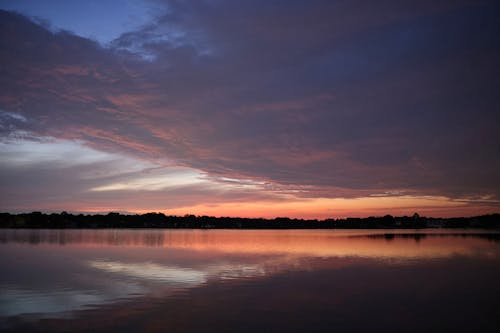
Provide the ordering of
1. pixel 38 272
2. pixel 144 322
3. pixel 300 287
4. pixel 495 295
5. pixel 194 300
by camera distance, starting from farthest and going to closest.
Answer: pixel 38 272, pixel 300 287, pixel 495 295, pixel 194 300, pixel 144 322

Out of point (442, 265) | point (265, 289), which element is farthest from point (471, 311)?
point (442, 265)

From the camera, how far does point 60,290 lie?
2814 cm

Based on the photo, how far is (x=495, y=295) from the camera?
28.0 m

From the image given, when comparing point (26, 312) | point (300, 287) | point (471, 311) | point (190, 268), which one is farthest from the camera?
point (190, 268)

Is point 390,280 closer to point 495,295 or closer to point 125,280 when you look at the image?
→ point 495,295

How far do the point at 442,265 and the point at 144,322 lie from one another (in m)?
37.9

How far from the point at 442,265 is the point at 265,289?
1051 inches

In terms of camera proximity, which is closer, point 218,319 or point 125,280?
point 218,319

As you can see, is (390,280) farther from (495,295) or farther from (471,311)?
(471,311)

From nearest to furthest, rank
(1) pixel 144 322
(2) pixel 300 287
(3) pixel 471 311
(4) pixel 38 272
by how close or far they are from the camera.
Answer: (1) pixel 144 322 < (3) pixel 471 311 < (2) pixel 300 287 < (4) pixel 38 272

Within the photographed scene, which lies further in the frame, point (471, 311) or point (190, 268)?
point (190, 268)

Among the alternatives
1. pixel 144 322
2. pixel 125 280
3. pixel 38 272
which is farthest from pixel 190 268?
pixel 144 322

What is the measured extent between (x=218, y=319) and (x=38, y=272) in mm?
24943

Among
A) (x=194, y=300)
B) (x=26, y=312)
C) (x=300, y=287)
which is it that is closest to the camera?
(x=26, y=312)
